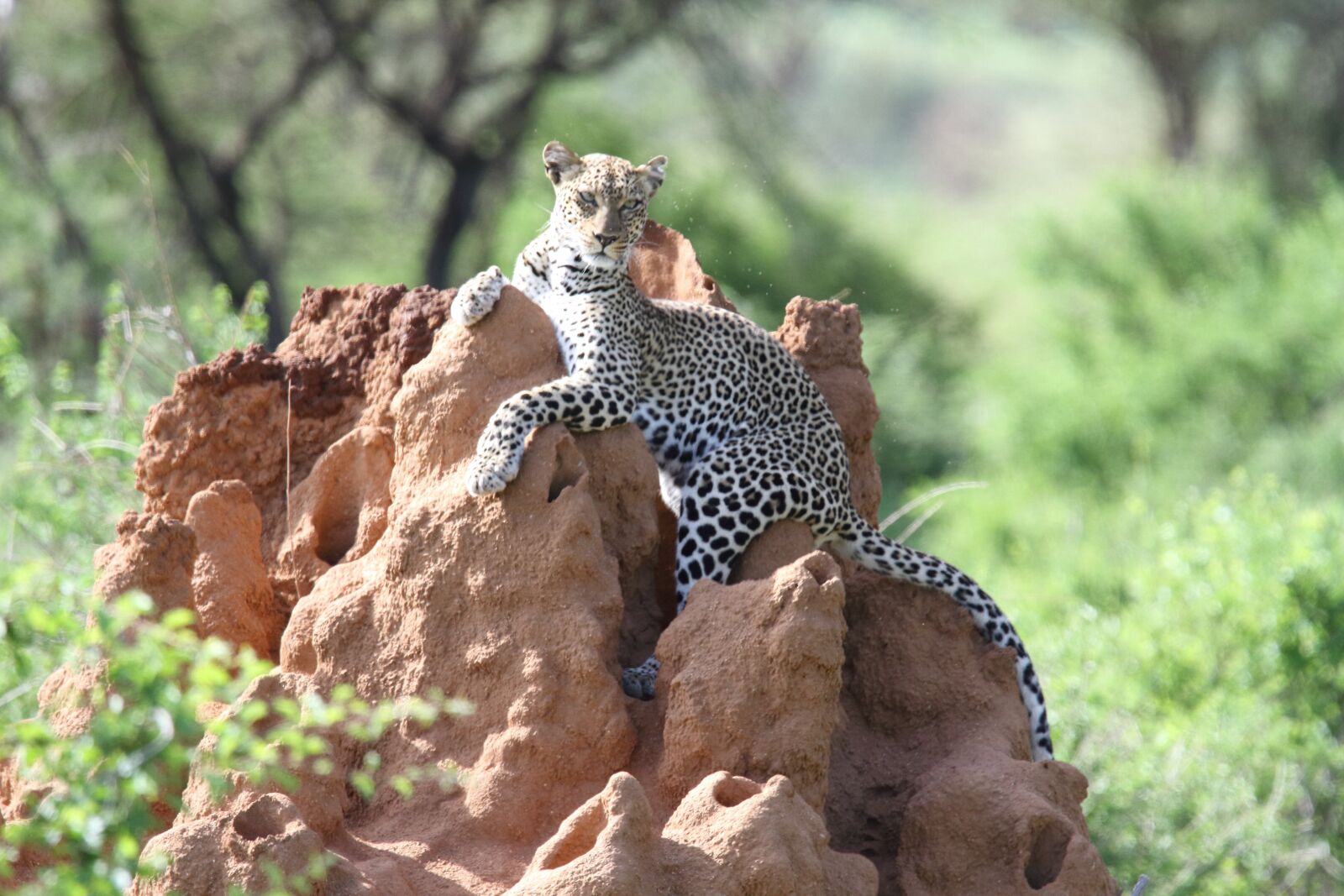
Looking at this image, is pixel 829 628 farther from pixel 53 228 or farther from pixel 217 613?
pixel 53 228

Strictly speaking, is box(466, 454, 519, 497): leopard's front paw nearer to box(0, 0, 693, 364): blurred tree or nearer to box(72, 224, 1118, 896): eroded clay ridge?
box(72, 224, 1118, 896): eroded clay ridge

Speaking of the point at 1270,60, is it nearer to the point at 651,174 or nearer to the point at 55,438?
the point at 55,438

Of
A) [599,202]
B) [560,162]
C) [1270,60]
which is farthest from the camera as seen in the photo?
[1270,60]

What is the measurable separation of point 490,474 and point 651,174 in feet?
7.39

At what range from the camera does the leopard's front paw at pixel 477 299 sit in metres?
6.95

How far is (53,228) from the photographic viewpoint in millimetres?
24719

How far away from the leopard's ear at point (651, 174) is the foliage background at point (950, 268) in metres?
3.62

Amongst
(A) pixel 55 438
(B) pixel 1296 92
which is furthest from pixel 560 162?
(B) pixel 1296 92

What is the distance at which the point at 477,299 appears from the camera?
6.95 m

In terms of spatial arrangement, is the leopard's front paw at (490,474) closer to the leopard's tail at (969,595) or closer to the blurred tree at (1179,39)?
the leopard's tail at (969,595)

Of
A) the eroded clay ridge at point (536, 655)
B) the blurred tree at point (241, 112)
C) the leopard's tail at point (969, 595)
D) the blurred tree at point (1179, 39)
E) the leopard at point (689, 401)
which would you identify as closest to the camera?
the eroded clay ridge at point (536, 655)

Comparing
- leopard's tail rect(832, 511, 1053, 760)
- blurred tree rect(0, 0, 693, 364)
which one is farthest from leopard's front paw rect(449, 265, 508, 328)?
blurred tree rect(0, 0, 693, 364)

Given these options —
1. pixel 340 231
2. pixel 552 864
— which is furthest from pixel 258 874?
pixel 340 231

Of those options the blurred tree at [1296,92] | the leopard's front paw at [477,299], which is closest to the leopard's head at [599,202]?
the leopard's front paw at [477,299]
